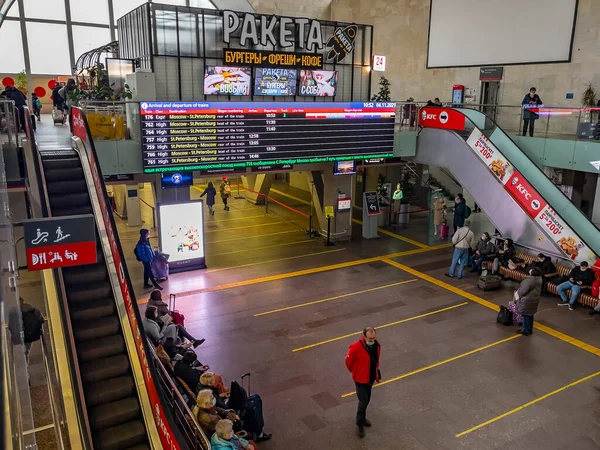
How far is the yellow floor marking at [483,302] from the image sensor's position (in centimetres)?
1088

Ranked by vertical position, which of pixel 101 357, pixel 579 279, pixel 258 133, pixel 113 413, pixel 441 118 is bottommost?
pixel 113 413

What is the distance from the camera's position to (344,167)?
Answer: 1756cm

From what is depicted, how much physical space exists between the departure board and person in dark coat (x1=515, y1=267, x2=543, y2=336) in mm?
6931

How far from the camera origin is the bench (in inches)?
500

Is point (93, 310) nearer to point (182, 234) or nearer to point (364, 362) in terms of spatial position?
point (364, 362)

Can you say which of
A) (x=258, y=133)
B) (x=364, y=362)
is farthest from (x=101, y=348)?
(x=258, y=133)

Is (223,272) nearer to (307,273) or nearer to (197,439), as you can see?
(307,273)

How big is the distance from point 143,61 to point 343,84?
7.00 m

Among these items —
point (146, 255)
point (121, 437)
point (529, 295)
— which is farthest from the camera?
point (146, 255)

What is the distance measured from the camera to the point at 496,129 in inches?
632

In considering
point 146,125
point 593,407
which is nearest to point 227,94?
point 146,125

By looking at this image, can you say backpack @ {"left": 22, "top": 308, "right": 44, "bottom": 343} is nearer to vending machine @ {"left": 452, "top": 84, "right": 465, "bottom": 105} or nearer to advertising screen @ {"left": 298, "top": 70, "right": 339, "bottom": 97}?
advertising screen @ {"left": 298, "top": 70, "right": 339, "bottom": 97}

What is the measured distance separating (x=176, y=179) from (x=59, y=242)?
290 inches

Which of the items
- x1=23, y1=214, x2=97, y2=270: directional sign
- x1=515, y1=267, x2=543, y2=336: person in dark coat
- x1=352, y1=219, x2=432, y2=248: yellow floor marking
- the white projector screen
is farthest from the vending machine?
x1=23, y1=214, x2=97, y2=270: directional sign
